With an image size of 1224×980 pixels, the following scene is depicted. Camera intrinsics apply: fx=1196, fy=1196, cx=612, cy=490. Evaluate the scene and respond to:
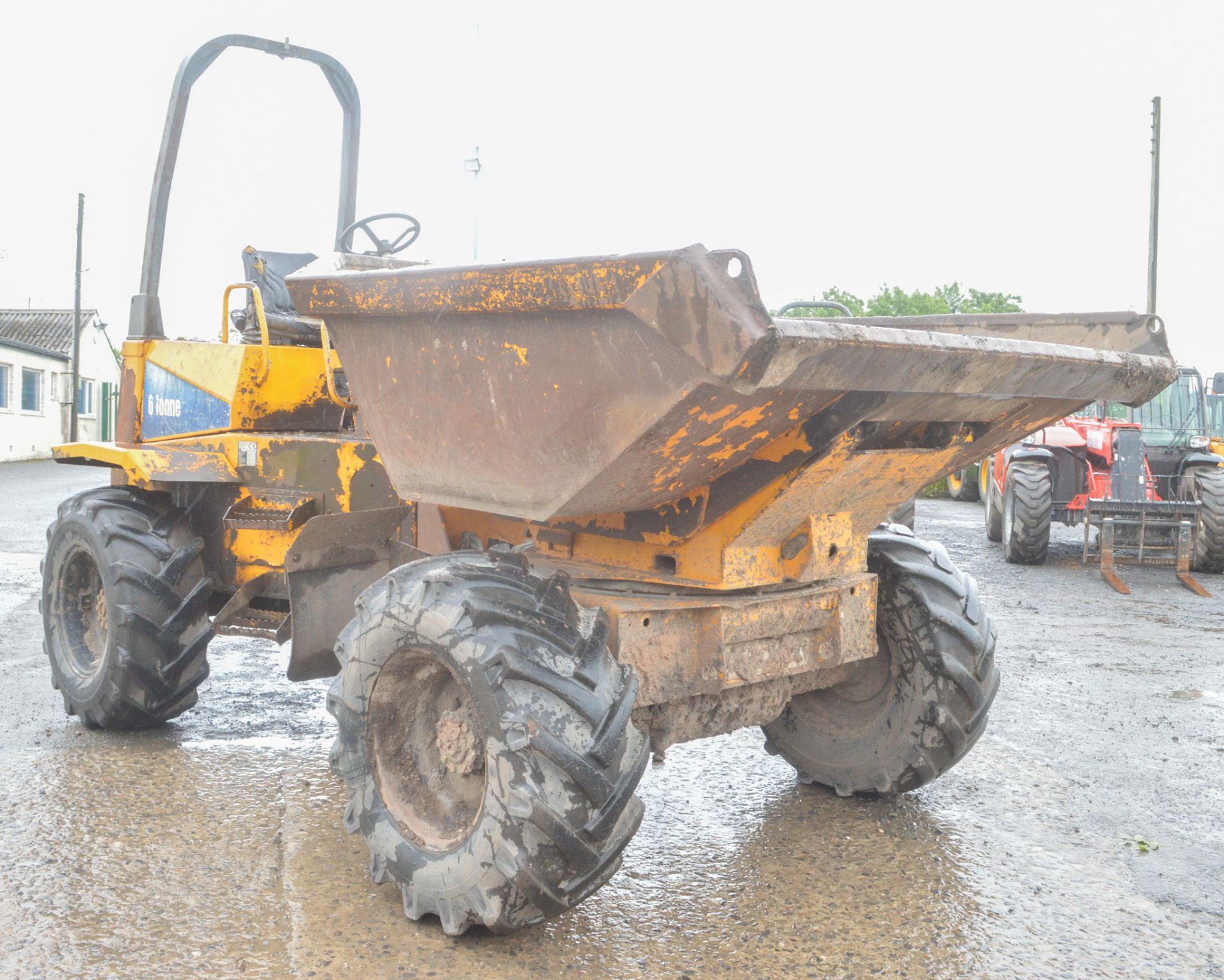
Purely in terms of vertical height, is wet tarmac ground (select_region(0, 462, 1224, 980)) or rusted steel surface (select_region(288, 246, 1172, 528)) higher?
rusted steel surface (select_region(288, 246, 1172, 528))

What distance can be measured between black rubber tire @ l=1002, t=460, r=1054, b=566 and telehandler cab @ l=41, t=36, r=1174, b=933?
765 centimetres

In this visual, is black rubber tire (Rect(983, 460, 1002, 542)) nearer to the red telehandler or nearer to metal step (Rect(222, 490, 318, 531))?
the red telehandler

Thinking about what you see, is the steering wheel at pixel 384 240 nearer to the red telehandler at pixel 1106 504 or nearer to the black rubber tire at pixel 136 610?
the black rubber tire at pixel 136 610

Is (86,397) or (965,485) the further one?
(86,397)

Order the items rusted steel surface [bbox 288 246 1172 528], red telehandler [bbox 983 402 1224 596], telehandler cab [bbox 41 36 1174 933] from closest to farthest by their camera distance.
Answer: rusted steel surface [bbox 288 246 1172 528]
telehandler cab [bbox 41 36 1174 933]
red telehandler [bbox 983 402 1224 596]

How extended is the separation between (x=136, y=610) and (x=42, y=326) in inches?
1626

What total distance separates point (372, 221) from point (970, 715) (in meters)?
3.36

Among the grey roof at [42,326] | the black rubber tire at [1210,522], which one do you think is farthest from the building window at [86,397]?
the black rubber tire at [1210,522]

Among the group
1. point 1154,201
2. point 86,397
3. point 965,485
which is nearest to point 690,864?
point 965,485

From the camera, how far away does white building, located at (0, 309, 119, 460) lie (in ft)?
106

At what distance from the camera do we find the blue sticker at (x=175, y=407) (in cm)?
498

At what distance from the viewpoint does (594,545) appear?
3574 millimetres

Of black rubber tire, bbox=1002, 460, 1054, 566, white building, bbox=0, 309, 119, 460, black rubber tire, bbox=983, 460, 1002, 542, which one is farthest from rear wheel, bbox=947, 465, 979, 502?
white building, bbox=0, 309, 119, 460

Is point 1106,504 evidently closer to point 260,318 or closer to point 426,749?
point 260,318
